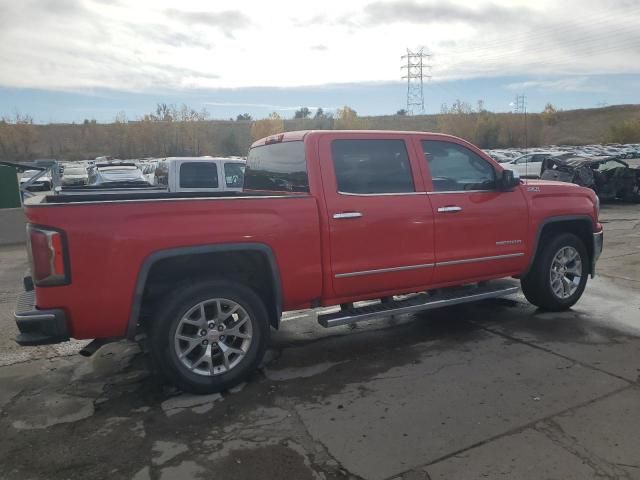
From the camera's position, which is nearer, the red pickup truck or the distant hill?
the red pickup truck

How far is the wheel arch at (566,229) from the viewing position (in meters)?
5.76

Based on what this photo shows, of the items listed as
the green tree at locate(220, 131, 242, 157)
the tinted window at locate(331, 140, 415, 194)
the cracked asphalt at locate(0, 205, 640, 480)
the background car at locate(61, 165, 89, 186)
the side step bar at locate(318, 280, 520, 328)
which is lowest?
the cracked asphalt at locate(0, 205, 640, 480)

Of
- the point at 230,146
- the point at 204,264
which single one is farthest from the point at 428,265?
the point at 230,146

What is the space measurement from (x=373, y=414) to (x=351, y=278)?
1.23 meters

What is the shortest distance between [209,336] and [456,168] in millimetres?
2849

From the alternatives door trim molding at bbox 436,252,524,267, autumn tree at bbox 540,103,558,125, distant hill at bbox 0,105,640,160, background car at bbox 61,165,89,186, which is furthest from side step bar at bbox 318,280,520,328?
autumn tree at bbox 540,103,558,125

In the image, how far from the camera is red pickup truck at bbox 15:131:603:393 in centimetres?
373

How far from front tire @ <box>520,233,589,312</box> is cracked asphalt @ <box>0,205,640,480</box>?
0.29 meters

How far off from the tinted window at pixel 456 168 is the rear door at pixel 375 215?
0.75 ft

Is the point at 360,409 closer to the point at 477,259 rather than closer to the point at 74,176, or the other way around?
the point at 477,259

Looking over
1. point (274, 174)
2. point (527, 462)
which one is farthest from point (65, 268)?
point (527, 462)

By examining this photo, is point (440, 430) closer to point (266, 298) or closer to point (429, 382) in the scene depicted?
point (429, 382)

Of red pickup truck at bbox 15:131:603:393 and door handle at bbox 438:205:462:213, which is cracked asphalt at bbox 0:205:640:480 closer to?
red pickup truck at bbox 15:131:603:393

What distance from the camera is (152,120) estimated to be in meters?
80.9
